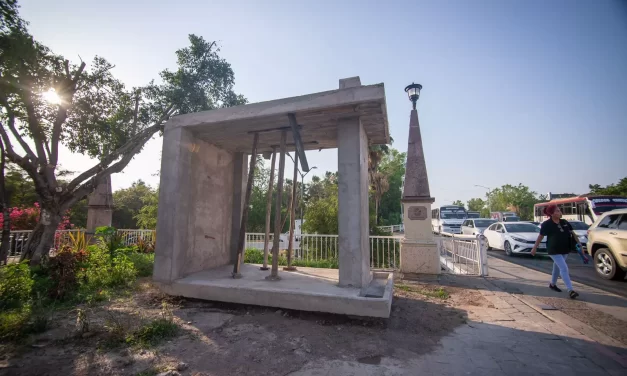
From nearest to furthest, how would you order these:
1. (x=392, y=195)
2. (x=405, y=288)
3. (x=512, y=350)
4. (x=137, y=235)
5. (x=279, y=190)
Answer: (x=512, y=350)
(x=279, y=190)
(x=405, y=288)
(x=137, y=235)
(x=392, y=195)

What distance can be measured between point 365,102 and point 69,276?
21.9 ft

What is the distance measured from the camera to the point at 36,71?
8.41 metres

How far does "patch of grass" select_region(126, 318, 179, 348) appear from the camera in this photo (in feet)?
11.1

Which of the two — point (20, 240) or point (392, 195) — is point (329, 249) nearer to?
point (20, 240)

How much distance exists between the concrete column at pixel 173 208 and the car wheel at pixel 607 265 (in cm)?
1033

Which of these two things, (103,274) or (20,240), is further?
(20,240)

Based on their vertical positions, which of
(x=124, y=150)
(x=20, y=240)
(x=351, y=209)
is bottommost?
(x=20, y=240)

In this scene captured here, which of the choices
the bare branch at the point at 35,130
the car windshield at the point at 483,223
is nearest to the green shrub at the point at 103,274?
the bare branch at the point at 35,130

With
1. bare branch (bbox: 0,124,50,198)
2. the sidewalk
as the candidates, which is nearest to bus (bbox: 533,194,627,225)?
the sidewalk

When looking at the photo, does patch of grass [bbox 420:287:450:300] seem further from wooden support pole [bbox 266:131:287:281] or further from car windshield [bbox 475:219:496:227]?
car windshield [bbox 475:219:496:227]

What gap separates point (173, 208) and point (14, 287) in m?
3.19

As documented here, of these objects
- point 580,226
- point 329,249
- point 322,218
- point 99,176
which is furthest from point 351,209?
point 580,226

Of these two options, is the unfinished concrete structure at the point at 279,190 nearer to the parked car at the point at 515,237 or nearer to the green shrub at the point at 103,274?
the green shrub at the point at 103,274

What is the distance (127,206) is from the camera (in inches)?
1139
